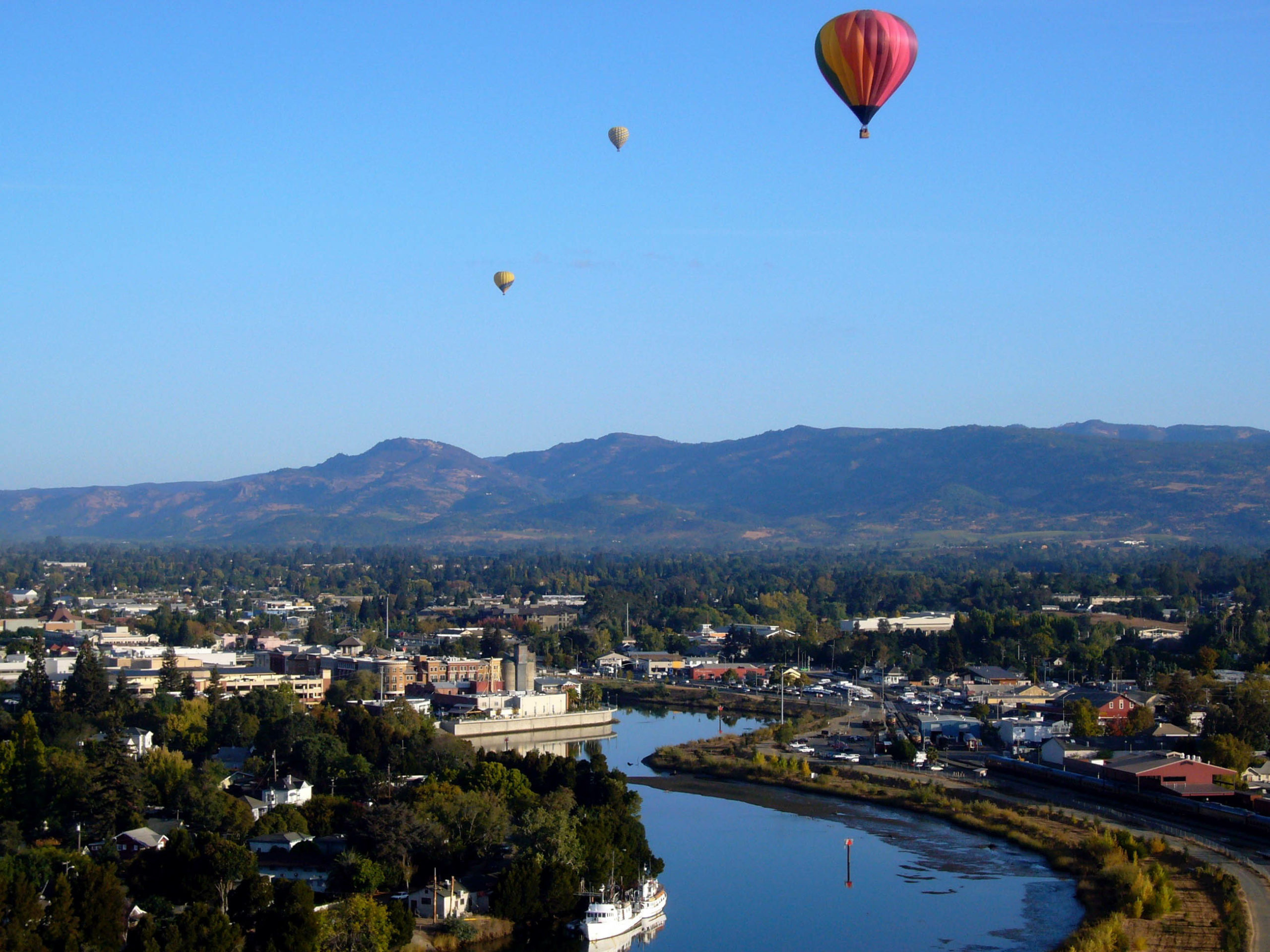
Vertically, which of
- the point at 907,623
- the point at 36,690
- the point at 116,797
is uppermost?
the point at 36,690

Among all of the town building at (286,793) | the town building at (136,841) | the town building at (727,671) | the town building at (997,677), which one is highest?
the town building at (136,841)

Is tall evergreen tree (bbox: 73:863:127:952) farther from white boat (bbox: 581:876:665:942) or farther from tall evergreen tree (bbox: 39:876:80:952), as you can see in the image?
white boat (bbox: 581:876:665:942)

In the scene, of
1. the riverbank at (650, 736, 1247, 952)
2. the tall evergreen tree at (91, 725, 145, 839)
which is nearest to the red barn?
the riverbank at (650, 736, 1247, 952)

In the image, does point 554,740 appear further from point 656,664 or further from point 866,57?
point 866,57

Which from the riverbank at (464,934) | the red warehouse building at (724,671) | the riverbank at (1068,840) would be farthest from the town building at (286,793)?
the red warehouse building at (724,671)

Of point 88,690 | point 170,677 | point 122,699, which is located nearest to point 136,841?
point 88,690

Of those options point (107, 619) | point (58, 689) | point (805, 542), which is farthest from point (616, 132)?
point (805, 542)

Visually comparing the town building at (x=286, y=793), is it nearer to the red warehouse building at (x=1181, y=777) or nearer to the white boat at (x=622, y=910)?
the white boat at (x=622, y=910)
